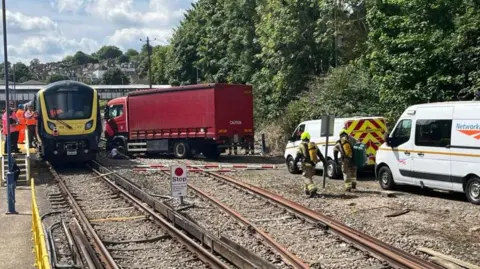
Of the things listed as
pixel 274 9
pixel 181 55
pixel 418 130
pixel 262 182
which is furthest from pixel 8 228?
pixel 181 55

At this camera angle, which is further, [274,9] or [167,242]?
[274,9]

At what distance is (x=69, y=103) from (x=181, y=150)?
6409 millimetres

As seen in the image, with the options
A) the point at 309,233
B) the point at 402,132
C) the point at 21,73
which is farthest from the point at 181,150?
the point at 21,73

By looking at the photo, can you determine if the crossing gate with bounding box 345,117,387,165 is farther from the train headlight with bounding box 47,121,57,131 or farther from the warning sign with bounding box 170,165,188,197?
the train headlight with bounding box 47,121,57,131

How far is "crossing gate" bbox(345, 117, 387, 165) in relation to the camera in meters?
18.5

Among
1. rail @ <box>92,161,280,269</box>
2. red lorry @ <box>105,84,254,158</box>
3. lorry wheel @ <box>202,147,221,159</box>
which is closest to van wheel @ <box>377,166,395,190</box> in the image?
rail @ <box>92,161,280,269</box>

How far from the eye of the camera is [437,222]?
1185cm

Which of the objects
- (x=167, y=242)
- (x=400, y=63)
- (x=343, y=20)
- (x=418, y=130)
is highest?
(x=343, y=20)

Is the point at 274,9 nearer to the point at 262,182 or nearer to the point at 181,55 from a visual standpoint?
the point at 262,182

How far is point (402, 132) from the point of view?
51.5 ft

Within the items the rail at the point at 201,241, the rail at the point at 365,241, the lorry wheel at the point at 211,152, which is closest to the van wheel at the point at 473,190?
the rail at the point at 365,241

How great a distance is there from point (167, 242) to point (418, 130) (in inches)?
290

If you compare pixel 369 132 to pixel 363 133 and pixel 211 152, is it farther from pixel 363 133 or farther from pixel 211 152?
pixel 211 152

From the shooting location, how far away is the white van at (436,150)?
13.3 m
